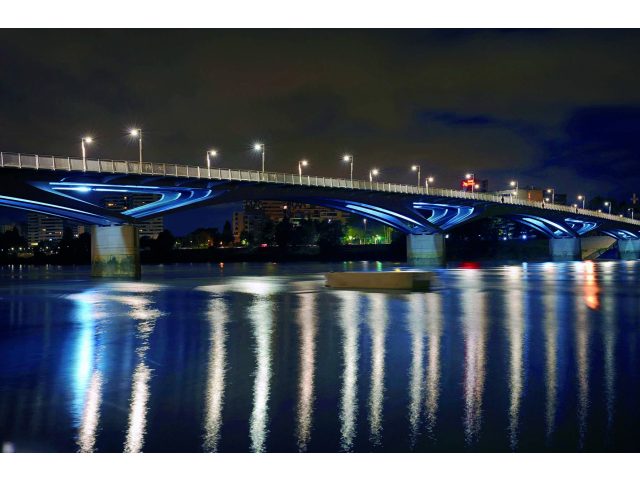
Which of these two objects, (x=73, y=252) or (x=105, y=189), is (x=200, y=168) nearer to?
(x=105, y=189)

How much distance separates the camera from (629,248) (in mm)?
131500

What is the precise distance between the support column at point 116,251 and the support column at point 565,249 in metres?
85.7

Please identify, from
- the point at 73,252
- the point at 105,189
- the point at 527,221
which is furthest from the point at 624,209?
the point at 105,189

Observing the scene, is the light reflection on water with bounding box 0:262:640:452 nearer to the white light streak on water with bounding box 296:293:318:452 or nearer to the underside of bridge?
the white light streak on water with bounding box 296:293:318:452

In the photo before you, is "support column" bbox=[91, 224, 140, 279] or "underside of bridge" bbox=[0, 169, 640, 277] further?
"support column" bbox=[91, 224, 140, 279]

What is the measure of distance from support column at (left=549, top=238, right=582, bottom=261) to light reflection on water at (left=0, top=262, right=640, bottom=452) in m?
103

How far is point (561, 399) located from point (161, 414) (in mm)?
5482

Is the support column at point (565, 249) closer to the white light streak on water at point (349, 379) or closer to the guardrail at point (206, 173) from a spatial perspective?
the guardrail at point (206, 173)

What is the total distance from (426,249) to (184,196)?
3863 cm

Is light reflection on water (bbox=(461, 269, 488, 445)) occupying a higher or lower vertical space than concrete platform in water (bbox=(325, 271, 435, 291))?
lower

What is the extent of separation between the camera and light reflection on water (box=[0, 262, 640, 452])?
7309 millimetres

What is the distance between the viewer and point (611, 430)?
7418mm

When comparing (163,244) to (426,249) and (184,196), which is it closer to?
(426,249)

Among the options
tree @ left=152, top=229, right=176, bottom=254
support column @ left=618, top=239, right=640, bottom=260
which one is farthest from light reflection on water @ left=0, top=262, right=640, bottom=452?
tree @ left=152, top=229, right=176, bottom=254
